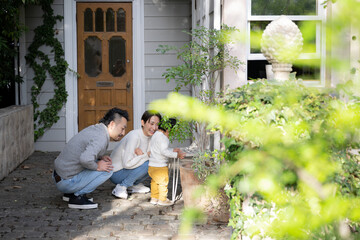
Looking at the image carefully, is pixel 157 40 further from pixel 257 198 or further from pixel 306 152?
pixel 306 152

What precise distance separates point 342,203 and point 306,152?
0.54 ft

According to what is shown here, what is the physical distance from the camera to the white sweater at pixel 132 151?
5801 mm

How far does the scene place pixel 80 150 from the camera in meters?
5.38

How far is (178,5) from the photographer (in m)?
9.21

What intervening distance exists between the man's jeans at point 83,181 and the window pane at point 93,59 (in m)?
4.11

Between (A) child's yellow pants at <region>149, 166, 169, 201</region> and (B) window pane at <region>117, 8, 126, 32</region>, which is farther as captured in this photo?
(B) window pane at <region>117, 8, 126, 32</region>

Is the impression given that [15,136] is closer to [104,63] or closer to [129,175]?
[104,63]

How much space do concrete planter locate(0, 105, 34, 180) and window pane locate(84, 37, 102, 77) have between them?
1.25 meters

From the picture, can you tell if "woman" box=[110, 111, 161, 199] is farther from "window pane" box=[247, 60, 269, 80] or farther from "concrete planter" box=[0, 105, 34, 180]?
"concrete planter" box=[0, 105, 34, 180]

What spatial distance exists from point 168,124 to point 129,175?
98 centimetres

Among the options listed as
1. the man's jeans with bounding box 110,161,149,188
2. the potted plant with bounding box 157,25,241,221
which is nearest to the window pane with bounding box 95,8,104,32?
the potted plant with bounding box 157,25,241,221

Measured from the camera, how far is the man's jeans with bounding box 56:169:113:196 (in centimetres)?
539

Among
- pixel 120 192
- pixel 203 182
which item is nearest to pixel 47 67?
pixel 120 192

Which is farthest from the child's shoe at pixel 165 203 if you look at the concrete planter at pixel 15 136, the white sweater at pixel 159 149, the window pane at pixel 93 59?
the window pane at pixel 93 59
